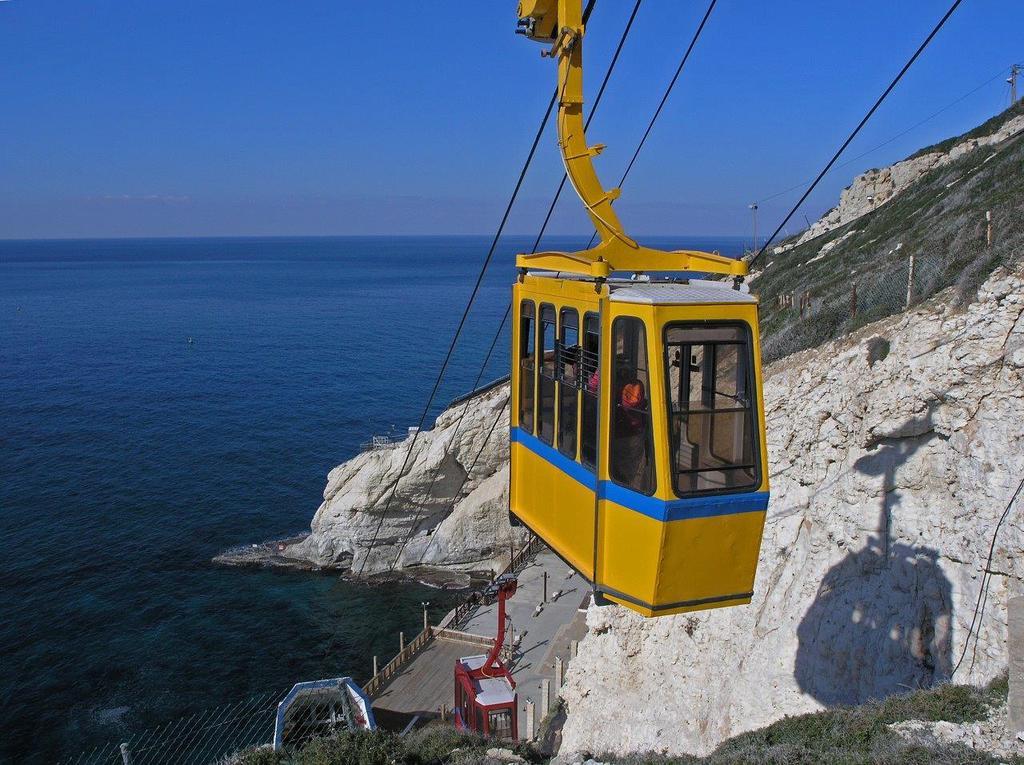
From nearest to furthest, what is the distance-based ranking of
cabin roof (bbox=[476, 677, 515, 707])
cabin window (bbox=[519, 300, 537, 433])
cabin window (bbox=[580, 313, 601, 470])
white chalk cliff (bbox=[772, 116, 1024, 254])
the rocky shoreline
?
cabin window (bbox=[580, 313, 601, 470])
cabin window (bbox=[519, 300, 537, 433])
cabin roof (bbox=[476, 677, 515, 707])
the rocky shoreline
white chalk cliff (bbox=[772, 116, 1024, 254])

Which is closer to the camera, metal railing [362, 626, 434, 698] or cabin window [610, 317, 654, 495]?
cabin window [610, 317, 654, 495]

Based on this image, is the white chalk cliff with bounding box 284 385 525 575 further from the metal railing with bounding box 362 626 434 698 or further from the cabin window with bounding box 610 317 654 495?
the cabin window with bounding box 610 317 654 495

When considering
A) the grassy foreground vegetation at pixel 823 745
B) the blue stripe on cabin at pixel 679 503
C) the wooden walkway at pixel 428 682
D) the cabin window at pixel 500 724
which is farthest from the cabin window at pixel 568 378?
the wooden walkway at pixel 428 682

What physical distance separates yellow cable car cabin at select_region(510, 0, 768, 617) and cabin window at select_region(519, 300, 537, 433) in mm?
765

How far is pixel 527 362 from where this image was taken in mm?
8766

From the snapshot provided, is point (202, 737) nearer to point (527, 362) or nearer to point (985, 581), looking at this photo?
point (527, 362)

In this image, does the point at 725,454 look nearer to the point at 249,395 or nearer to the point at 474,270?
the point at 249,395

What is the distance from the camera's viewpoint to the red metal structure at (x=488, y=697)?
1775 cm

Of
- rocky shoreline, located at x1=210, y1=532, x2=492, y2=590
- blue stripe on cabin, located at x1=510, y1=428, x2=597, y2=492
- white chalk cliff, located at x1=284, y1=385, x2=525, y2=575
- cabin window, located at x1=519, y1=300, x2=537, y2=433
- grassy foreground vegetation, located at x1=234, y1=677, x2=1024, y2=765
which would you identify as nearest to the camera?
grassy foreground vegetation, located at x1=234, y1=677, x2=1024, y2=765

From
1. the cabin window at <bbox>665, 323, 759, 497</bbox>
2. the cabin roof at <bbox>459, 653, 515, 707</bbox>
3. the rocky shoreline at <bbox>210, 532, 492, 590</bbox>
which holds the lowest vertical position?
the rocky shoreline at <bbox>210, 532, 492, 590</bbox>

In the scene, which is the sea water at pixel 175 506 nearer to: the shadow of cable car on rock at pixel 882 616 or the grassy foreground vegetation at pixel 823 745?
the grassy foreground vegetation at pixel 823 745

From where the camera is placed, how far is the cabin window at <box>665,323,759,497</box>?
6.74 m

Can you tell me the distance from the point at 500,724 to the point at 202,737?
9699 millimetres

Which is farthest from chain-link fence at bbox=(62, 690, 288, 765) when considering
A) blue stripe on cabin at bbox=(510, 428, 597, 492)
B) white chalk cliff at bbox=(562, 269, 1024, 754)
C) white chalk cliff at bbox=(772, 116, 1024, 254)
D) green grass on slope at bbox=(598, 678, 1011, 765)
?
white chalk cliff at bbox=(772, 116, 1024, 254)
